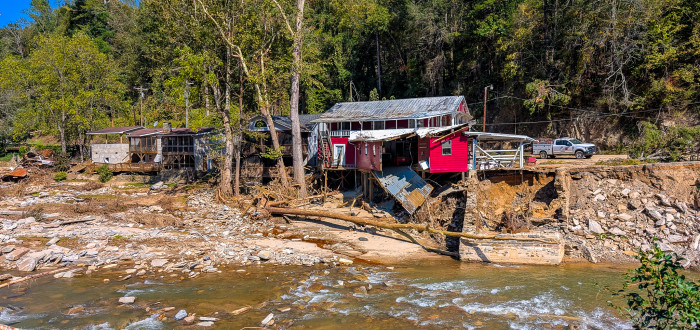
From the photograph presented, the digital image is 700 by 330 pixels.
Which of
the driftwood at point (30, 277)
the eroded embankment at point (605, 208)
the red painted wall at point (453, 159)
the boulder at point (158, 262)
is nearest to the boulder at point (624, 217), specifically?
the eroded embankment at point (605, 208)

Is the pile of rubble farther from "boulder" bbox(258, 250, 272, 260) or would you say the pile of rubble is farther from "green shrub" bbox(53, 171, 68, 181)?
"green shrub" bbox(53, 171, 68, 181)

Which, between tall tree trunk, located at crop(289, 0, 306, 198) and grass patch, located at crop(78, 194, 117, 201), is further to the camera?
grass patch, located at crop(78, 194, 117, 201)

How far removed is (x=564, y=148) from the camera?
97.9 feet

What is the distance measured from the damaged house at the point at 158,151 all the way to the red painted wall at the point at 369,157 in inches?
576

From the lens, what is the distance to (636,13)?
3038cm

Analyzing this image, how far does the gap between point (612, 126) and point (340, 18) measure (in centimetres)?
3233

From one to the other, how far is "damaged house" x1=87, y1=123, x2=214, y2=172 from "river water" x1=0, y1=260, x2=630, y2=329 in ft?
71.0

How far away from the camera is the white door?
29.7m

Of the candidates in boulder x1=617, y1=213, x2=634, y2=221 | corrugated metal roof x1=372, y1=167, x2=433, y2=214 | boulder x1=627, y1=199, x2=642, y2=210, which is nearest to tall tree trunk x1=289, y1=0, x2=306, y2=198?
corrugated metal roof x1=372, y1=167, x2=433, y2=214

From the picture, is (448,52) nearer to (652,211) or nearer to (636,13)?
(636,13)

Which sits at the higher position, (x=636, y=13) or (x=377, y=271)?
(x=636, y=13)

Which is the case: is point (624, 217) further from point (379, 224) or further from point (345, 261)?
point (345, 261)

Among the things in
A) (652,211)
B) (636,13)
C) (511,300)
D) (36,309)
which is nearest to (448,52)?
(636,13)

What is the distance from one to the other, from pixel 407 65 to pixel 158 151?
2985 centimetres
